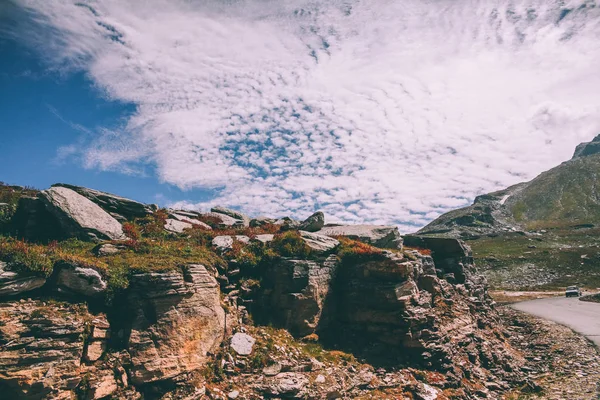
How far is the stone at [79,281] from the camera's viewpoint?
13.4 metres

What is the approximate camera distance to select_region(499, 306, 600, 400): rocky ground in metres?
20.9

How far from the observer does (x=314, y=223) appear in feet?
93.4

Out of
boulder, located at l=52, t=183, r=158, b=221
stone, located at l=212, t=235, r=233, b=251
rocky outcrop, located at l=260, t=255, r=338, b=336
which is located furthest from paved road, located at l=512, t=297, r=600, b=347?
boulder, located at l=52, t=183, r=158, b=221

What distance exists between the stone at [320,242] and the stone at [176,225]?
8.38m

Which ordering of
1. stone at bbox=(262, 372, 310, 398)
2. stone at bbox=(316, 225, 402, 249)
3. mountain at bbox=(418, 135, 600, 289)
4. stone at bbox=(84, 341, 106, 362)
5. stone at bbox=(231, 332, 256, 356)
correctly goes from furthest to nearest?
mountain at bbox=(418, 135, 600, 289), stone at bbox=(316, 225, 402, 249), stone at bbox=(231, 332, 256, 356), stone at bbox=(262, 372, 310, 398), stone at bbox=(84, 341, 106, 362)

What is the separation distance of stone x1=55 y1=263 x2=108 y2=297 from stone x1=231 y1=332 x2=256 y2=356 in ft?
21.1

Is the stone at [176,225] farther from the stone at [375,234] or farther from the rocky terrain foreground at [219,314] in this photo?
the stone at [375,234]

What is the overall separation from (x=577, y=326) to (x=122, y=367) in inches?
1673

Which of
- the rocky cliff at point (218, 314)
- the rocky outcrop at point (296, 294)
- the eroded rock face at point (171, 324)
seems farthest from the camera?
the rocky outcrop at point (296, 294)

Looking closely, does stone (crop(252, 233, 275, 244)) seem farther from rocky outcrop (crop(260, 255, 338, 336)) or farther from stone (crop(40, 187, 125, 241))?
stone (crop(40, 187, 125, 241))

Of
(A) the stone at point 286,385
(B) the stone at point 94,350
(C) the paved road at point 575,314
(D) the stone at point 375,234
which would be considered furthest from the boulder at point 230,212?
(C) the paved road at point 575,314

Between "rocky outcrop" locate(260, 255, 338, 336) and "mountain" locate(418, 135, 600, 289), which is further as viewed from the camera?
"mountain" locate(418, 135, 600, 289)

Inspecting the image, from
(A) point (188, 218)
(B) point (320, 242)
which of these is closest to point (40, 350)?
(B) point (320, 242)

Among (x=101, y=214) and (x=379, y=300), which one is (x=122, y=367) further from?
(x=379, y=300)
